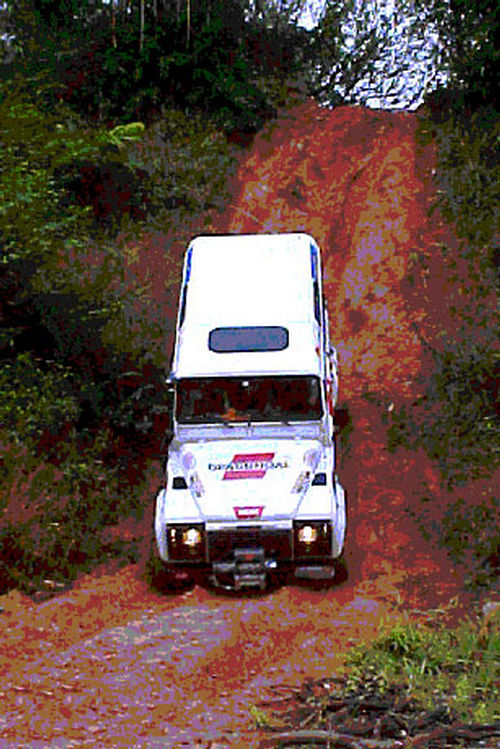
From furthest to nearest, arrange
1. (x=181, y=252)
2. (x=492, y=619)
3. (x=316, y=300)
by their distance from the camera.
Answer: (x=181, y=252), (x=316, y=300), (x=492, y=619)

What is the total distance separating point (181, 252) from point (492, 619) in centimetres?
1692

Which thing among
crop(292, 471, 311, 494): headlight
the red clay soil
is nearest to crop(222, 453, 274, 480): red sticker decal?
crop(292, 471, 311, 494): headlight

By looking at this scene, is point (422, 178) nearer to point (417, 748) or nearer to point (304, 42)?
point (304, 42)

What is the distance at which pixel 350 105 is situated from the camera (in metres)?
32.2

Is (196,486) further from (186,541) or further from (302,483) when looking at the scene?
(302,483)

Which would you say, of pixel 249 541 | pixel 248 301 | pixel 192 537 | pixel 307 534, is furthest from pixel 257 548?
pixel 248 301

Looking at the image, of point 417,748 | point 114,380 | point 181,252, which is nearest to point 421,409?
point 114,380

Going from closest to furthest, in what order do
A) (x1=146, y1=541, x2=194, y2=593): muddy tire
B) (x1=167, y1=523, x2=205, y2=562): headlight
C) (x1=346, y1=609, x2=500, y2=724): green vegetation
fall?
(x1=346, y1=609, x2=500, y2=724): green vegetation
(x1=167, y1=523, x2=205, y2=562): headlight
(x1=146, y1=541, x2=194, y2=593): muddy tire

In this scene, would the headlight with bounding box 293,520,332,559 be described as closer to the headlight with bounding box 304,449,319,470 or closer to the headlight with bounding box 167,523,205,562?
the headlight with bounding box 304,449,319,470

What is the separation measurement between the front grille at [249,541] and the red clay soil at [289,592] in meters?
0.53

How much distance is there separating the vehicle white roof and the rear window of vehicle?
0.07m

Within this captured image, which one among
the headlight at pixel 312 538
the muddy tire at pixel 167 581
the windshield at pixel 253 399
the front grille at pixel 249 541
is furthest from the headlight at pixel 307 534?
the muddy tire at pixel 167 581

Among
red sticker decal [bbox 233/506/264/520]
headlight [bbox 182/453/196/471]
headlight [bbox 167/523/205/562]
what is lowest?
headlight [bbox 167/523/205/562]

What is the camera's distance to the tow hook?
14.8m
